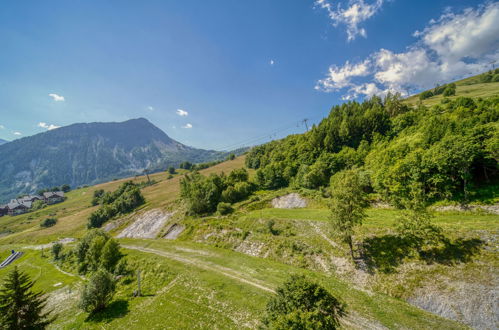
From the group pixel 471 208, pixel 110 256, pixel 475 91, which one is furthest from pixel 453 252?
pixel 475 91

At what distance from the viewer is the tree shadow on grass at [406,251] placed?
22.1m

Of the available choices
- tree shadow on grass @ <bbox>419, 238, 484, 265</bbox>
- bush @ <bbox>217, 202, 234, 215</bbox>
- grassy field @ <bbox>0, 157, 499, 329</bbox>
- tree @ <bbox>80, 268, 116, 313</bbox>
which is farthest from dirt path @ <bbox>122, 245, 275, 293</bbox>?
tree shadow on grass @ <bbox>419, 238, 484, 265</bbox>

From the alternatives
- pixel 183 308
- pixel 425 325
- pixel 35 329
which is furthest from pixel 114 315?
pixel 425 325

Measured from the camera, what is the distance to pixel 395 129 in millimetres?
67875

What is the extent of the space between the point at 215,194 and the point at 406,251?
180 ft

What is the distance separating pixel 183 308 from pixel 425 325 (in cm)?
2763

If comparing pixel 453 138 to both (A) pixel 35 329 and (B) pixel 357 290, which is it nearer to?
(B) pixel 357 290

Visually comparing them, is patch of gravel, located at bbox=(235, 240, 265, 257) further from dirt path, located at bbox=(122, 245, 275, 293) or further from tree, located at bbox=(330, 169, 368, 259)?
tree, located at bbox=(330, 169, 368, 259)

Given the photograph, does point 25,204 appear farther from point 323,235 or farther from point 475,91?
point 475,91

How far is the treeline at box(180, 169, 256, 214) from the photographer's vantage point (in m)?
63.5

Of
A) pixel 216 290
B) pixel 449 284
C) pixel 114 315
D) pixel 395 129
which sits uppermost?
pixel 395 129

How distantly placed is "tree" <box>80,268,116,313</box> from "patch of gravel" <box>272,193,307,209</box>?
4278 centimetres

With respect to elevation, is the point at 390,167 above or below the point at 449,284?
above

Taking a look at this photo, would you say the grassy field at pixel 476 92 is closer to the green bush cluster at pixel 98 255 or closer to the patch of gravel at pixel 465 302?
the patch of gravel at pixel 465 302
